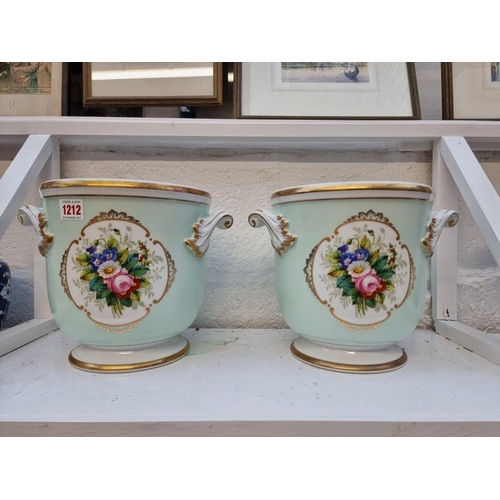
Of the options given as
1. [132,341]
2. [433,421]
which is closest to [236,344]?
[132,341]

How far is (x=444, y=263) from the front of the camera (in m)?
0.57

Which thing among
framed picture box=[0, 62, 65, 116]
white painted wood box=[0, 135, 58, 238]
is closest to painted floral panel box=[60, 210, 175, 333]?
white painted wood box=[0, 135, 58, 238]

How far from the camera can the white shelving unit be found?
1.00 feet

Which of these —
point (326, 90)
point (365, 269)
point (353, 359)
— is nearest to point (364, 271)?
point (365, 269)

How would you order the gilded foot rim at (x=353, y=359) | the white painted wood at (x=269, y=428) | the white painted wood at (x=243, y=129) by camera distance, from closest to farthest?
the white painted wood at (x=269, y=428) < the gilded foot rim at (x=353, y=359) < the white painted wood at (x=243, y=129)

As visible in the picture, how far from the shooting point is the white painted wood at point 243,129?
526 millimetres

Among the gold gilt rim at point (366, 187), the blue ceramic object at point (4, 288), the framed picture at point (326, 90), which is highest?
the framed picture at point (326, 90)

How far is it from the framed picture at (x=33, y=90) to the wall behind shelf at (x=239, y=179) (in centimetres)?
8

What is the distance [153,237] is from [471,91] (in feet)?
1.88

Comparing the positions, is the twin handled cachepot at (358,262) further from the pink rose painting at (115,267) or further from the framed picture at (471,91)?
the framed picture at (471,91)

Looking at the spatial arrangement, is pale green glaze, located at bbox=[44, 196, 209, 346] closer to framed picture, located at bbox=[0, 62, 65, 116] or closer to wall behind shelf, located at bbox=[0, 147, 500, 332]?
wall behind shelf, located at bbox=[0, 147, 500, 332]

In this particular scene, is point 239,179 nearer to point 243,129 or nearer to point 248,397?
point 243,129

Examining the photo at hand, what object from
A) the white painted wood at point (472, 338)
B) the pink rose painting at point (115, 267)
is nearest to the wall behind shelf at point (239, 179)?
the white painted wood at point (472, 338)

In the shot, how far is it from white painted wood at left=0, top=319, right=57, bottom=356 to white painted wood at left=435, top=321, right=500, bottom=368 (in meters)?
0.63
